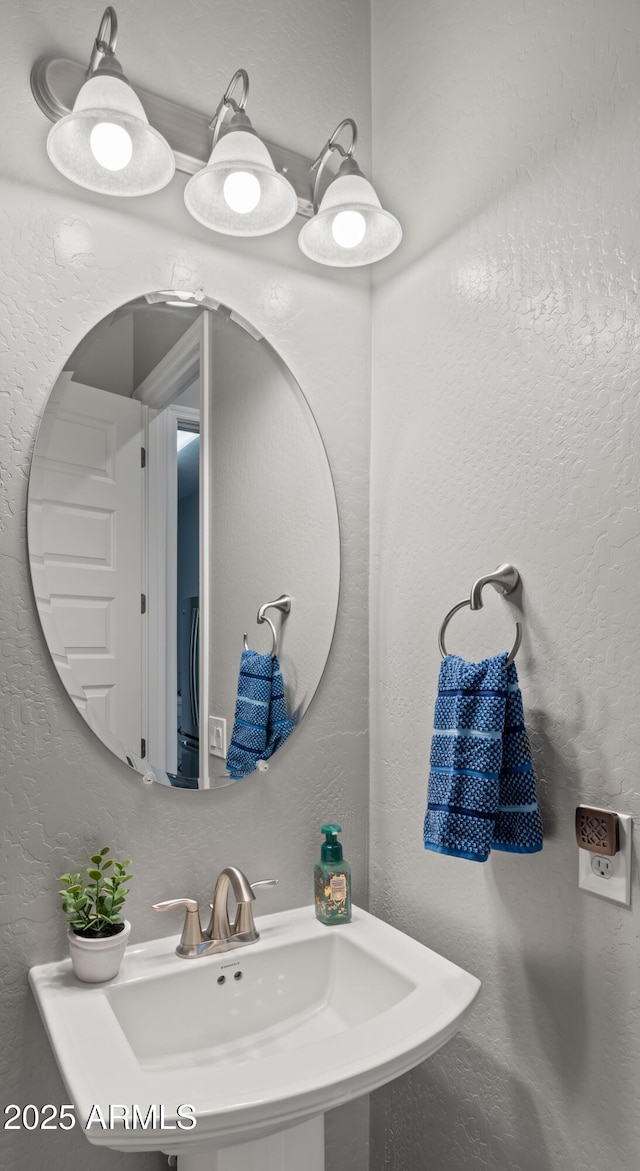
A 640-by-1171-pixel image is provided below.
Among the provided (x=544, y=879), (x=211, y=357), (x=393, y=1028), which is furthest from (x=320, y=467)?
(x=393, y=1028)

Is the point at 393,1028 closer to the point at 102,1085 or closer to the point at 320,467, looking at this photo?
the point at 102,1085

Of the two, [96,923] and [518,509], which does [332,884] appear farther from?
[518,509]

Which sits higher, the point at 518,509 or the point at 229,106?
the point at 229,106

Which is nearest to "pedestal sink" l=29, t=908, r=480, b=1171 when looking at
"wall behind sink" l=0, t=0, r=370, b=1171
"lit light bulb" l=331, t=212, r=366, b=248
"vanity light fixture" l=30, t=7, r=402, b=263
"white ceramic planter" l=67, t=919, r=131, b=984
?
"white ceramic planter" l=67, t=919, r=131, b=984

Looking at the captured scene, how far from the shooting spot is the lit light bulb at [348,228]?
4.41ft

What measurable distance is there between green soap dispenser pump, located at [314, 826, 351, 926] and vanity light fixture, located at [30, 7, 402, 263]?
3.48ft

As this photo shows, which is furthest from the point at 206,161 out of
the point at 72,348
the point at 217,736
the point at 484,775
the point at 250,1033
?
the point at 250,1033

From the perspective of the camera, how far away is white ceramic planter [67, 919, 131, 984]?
42.6 inches

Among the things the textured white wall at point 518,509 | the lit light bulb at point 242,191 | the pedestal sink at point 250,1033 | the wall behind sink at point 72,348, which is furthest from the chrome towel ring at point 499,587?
the lit light bulb at point 242,191

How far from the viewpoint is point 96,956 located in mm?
1082

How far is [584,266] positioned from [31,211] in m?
0.88

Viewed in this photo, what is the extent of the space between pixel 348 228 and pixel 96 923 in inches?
50.0

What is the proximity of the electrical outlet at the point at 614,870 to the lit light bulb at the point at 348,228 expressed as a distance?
42.8 inches

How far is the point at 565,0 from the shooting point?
111 cm
